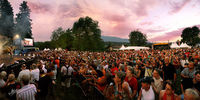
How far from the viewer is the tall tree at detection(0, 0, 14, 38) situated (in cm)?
3899

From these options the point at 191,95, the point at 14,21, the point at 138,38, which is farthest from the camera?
the point at 138,38

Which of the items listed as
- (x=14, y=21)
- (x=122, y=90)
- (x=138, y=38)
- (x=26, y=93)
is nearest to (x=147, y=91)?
(x=122, y=90)

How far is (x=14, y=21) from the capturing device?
150 feet

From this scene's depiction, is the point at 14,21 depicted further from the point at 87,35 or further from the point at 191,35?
the point at 191,35

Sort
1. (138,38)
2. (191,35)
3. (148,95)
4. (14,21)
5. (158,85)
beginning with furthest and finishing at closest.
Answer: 1. (138,38)
2. (191,35)
3. (14,21)
4. (158,85)
5. (148,95)

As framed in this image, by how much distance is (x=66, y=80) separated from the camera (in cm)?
756

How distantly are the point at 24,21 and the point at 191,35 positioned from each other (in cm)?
9559

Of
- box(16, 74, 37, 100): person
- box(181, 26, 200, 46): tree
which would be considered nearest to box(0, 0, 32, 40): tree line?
box(16, 74, 37, 100): person

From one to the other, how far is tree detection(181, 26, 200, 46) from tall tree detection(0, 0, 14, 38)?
95.3 meters

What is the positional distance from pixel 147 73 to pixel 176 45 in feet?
86.8

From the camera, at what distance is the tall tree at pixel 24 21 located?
1785 inches

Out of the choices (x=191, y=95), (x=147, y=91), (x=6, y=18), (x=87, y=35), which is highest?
(x=6, y=18)

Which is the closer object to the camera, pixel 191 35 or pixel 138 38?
pixel 191 35

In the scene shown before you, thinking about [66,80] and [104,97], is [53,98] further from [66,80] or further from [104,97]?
[104,97]
